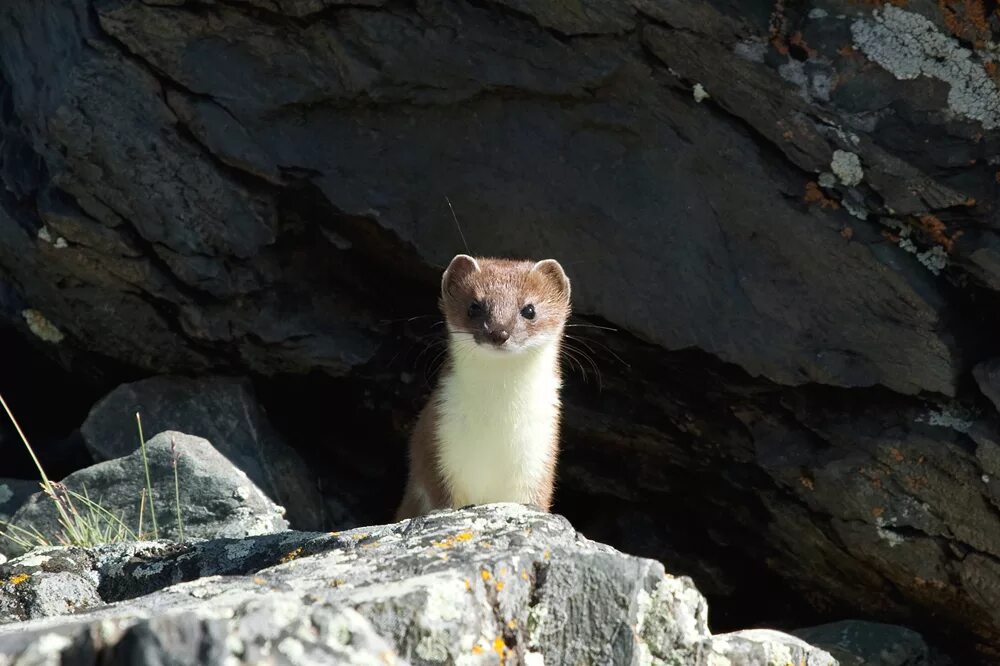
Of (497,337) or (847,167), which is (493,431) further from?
(847,167)

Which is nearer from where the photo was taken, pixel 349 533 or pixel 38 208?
pixel 349 533

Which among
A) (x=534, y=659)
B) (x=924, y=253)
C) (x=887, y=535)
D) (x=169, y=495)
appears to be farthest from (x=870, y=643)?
(x=169, y=495)

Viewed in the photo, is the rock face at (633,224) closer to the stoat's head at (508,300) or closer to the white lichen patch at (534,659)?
the stoat's head at (508,300)

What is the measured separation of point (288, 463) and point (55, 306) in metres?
1.53

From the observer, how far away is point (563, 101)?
6109 mm

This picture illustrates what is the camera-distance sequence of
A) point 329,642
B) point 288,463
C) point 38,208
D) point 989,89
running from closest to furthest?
point 329,642, point 989,89, point 38,208, point 288,463

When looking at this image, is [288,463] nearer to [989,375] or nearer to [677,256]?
→ [677,256]

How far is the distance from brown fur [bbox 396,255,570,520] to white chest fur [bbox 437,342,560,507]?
6cm

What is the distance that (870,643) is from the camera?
5.97 meters

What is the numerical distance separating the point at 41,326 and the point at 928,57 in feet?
15.8

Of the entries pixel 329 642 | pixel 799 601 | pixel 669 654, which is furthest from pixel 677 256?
pixel 329 642

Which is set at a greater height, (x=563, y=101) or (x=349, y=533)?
(x=563, y=101)

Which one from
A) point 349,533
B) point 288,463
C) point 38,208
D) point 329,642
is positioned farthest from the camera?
point 288,463

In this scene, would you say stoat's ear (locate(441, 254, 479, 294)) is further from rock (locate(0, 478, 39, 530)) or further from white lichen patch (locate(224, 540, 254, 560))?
rock (locate(0, 478, 39, 530))
